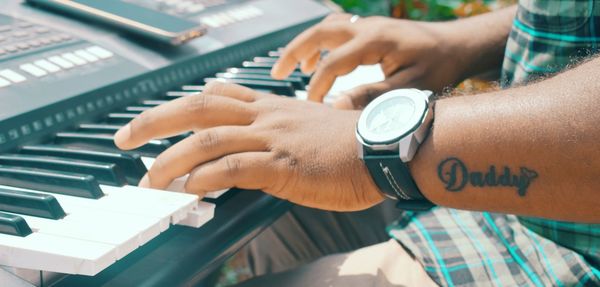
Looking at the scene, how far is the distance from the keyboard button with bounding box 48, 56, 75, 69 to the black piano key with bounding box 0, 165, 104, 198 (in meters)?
0.25

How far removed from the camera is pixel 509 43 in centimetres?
115

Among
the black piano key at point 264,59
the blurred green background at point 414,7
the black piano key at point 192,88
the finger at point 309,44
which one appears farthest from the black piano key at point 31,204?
the blurred green background at point 414,7

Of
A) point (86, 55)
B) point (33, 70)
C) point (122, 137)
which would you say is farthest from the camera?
point (86, 55)

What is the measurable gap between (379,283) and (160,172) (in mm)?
340

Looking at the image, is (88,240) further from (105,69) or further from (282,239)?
(282,239)

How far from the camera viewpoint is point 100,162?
0.83 m

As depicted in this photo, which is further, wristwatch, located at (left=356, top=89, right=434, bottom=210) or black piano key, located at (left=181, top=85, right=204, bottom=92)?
black piano key, located at (left=181, top=85, right=204, bottom=92)

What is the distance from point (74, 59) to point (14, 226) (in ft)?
1.41

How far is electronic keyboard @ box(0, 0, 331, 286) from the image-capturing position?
2.13 feet

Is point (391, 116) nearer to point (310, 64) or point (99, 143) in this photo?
point (99, 143)

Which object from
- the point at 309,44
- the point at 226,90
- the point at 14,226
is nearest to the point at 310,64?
the point at 309,44

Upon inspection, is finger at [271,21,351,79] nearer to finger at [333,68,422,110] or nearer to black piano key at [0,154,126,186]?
finger at [333,68,422,110]

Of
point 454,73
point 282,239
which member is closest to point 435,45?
point 454,73

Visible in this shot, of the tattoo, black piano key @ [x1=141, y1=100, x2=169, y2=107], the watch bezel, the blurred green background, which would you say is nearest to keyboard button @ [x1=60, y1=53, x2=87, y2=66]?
black piano key @ [x1=141, y1=100, x2=169, y2=107]
